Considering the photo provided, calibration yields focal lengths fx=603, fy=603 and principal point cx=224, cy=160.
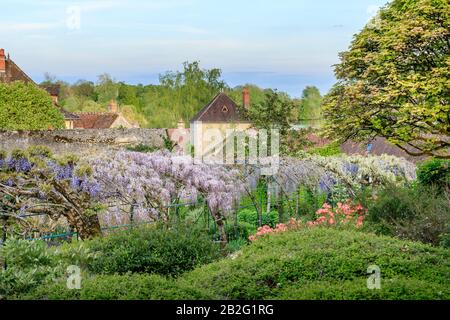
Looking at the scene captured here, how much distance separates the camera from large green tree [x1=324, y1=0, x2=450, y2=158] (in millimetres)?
16031

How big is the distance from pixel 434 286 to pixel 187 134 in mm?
33818

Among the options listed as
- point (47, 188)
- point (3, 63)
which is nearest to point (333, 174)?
point (47, 188)

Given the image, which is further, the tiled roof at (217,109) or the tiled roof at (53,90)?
the tiled roof at (53,90)

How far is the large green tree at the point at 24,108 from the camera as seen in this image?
113 ft

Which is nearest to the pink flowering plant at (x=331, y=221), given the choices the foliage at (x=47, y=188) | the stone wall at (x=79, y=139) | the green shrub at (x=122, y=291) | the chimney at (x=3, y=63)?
the foliage at (x=47, y=188)

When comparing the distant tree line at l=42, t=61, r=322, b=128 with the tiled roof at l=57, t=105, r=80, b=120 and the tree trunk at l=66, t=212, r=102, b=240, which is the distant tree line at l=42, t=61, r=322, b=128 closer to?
the tiled roof at l=57, t=105, r=80, b=120

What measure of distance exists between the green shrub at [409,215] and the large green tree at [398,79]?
472 centimetres

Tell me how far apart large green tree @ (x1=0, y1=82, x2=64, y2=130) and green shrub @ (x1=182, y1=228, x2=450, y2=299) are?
95.7 ft

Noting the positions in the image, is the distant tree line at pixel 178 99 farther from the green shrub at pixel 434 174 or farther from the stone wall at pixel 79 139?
the green shrub at pixel 434 174

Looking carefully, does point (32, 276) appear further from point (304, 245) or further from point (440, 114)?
point (440, 114)

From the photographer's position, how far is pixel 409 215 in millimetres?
10617

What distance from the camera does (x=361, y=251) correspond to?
24.9 ft

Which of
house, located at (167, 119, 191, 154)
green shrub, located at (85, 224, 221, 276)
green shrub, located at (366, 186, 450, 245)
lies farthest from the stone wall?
green shrub, located at (366, 186, 450, 245)

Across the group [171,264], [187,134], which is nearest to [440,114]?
[171,264]
